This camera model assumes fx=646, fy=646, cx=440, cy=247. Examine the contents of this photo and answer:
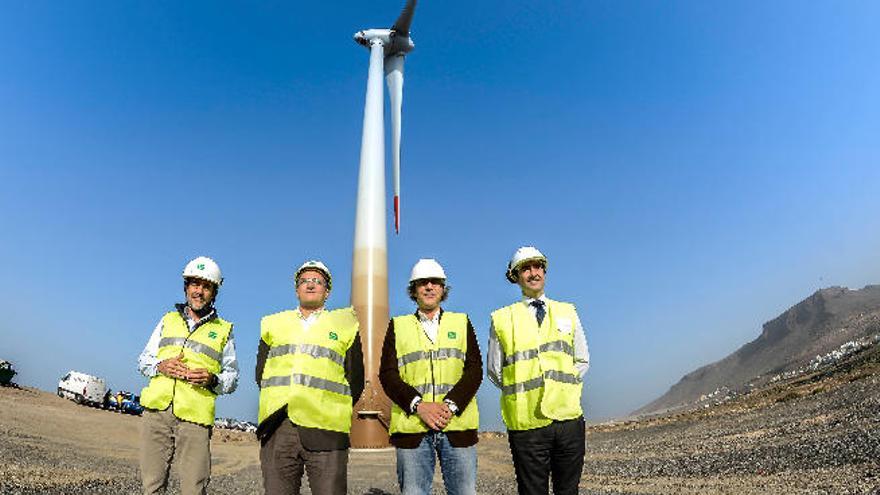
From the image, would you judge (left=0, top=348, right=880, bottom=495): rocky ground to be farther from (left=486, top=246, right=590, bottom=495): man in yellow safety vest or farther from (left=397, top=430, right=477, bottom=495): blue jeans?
(left=397, top=430, right=477, bottom=495): blue jeans

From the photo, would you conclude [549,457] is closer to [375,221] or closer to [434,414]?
[434,414]

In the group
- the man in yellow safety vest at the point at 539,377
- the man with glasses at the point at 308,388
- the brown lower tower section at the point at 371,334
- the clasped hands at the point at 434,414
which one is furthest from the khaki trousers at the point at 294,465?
the brown lower tower section at the point at 371,334

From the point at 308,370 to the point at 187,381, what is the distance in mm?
1640

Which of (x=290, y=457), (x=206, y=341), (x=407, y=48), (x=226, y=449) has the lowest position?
(x=226, y=449)

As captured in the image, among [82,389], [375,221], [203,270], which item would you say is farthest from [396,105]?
[82,389]

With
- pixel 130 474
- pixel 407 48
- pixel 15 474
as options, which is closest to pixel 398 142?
pixel 407 48

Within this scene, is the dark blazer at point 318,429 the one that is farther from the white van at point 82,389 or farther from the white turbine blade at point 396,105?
the white van at point 82,389

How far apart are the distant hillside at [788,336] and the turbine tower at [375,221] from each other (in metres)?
118

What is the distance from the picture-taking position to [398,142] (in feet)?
103

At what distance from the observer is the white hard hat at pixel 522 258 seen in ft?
21.7

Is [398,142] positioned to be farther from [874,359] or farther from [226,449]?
[874,359]

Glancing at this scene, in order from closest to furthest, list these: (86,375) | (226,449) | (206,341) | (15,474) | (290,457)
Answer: (290,457) → (206,341) → (15,474) → (226,449) → (86,375)

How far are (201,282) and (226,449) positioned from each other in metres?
25.5

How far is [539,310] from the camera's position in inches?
258
